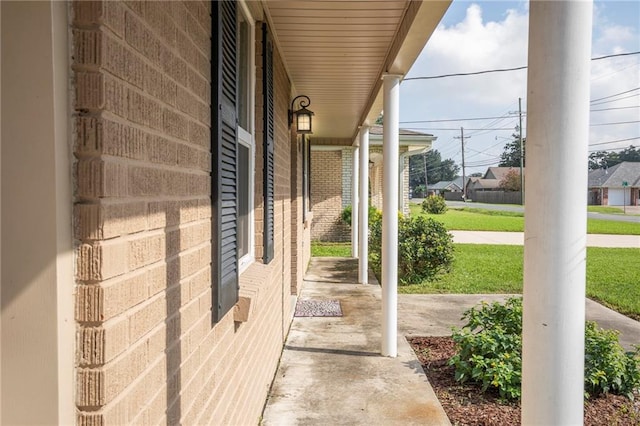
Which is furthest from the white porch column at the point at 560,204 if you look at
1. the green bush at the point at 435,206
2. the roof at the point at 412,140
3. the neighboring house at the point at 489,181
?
the neighboring house at the point at 489,181

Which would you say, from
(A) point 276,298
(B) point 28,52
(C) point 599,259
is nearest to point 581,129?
(B) point 28,52

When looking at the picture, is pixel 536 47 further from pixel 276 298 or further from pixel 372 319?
pixel 372 319

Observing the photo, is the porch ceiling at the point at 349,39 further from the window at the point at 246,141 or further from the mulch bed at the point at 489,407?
the mulch bed at the point at 489,407

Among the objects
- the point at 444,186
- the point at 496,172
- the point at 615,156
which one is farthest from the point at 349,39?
the point at 444,186

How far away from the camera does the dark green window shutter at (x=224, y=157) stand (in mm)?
1861

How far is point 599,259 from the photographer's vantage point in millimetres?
12180

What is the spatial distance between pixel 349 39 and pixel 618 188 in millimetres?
64881

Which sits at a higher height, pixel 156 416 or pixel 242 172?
pixel 242 172

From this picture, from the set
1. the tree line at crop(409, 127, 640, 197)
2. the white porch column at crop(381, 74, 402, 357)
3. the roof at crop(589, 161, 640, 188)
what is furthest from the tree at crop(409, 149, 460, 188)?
the white porch column at crop(381, 74, 402, 357)

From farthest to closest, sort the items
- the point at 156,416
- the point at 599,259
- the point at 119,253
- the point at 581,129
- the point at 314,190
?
1. the point at 314,190
2. the point at 599,259
3. the point at 581,129
4. the point at 156,416
5. the point at 119,253

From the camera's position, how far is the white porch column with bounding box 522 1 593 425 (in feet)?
4.71

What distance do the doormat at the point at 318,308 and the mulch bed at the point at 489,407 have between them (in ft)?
7.18

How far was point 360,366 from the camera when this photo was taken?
4266 mm

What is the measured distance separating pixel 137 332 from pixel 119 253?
228 millimetres
